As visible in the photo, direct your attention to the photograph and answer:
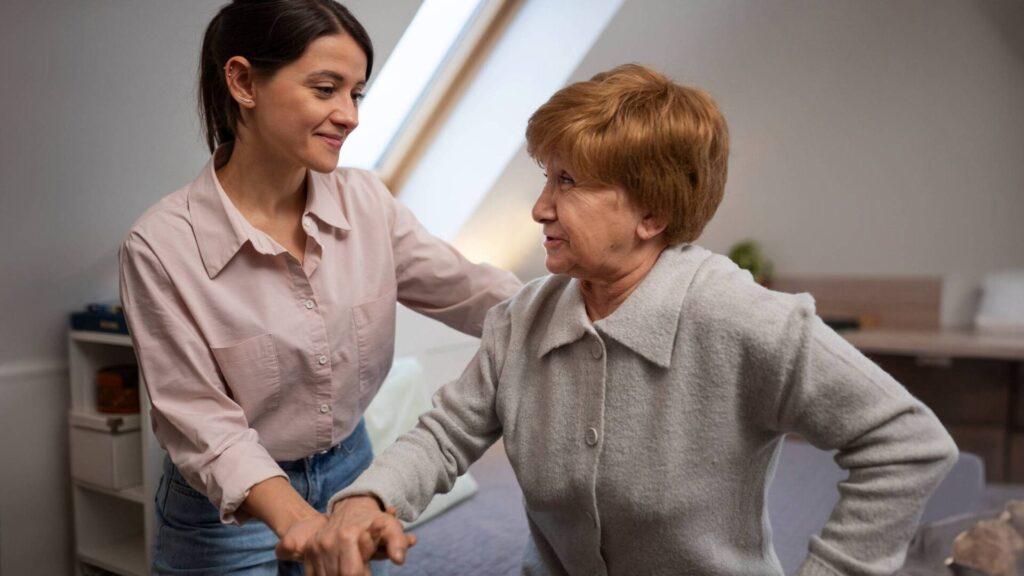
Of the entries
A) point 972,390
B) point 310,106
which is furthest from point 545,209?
point 972,390

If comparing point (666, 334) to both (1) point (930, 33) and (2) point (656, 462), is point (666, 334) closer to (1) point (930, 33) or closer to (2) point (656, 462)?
(2) point (656, 462)

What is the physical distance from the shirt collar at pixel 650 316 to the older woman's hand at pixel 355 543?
267 mm

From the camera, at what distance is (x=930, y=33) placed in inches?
126

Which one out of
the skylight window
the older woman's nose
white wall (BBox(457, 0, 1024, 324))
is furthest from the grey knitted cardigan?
white wall (BBox(457, 0, 1024, 324))

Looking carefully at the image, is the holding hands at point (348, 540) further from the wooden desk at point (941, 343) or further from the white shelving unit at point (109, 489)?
the wooden desk at point (941, 343)

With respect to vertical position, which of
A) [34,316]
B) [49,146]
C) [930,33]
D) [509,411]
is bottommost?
[34,316]

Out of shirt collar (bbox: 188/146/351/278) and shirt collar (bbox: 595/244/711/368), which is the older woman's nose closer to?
shirt collar (bbox: 595/244/711/368)

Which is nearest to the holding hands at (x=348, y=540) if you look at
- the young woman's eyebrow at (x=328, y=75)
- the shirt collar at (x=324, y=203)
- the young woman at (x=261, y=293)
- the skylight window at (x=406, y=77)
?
the young woman at (x=261, y=293)

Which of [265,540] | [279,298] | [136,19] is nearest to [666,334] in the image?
[279,298]

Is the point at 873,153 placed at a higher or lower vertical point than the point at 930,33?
lower

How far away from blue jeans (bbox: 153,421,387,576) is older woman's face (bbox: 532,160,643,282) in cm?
55

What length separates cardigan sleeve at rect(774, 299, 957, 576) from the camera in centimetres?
82

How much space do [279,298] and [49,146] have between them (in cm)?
93

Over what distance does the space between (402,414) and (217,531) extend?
1.12 meters
